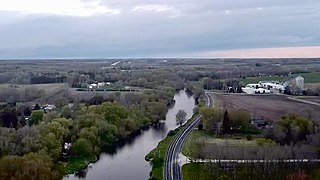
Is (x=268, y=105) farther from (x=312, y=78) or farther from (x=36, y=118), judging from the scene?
(x=312, y=78)

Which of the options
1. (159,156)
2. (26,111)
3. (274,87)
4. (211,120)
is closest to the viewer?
(159,156)

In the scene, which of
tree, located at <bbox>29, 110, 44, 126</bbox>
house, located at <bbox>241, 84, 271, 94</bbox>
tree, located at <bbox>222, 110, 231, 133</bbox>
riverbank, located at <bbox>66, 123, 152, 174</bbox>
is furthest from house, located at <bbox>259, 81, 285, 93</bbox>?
tree, located at <bbox>29, 110, 44, 126</bbox>

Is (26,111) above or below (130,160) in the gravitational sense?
above

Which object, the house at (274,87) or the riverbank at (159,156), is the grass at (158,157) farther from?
the house at (274,87)

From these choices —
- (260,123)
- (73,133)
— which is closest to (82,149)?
(73,133)

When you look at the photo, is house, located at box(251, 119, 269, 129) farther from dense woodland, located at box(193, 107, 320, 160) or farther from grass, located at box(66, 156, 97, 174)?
grass, located at box(66, 156, 97, 174)

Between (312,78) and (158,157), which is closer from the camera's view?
(158,157)

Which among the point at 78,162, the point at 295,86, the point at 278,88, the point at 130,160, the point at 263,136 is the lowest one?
the point at 130,160

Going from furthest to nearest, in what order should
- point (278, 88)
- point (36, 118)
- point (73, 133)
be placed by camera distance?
1. point (278, 88)
2. point (36, 118)
3. point (73, 133)
